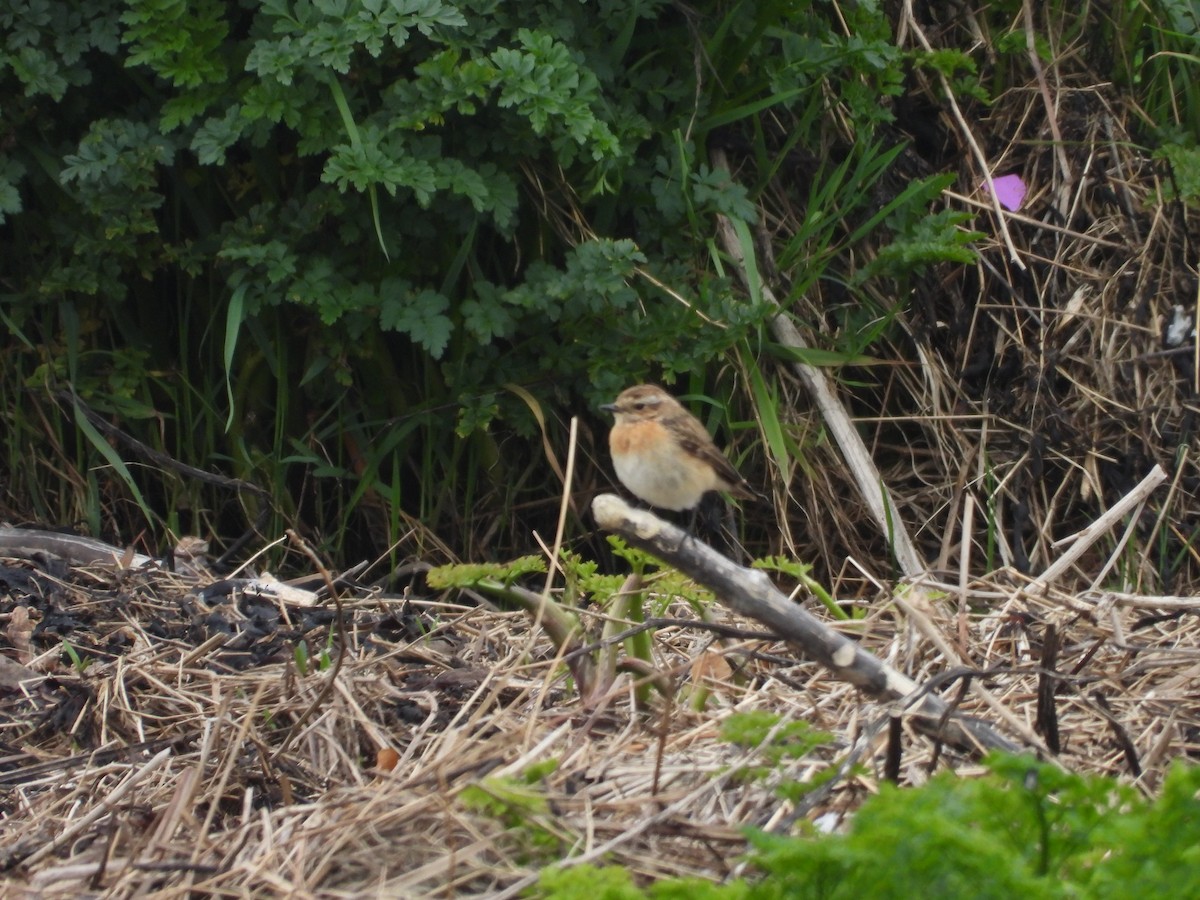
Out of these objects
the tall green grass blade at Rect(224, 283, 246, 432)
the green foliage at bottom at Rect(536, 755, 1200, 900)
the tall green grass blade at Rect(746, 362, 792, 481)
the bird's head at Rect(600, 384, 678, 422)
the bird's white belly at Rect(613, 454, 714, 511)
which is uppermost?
the tall green grass blade at Rect(224, 283, 246, 432)

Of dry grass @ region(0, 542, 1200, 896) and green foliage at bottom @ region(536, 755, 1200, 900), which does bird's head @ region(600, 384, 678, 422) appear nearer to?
dry grass @ region(0, 542, 1200, 896)

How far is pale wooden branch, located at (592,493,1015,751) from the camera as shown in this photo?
130 inches

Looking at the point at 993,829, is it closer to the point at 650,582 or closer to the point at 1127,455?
the point at 650,582

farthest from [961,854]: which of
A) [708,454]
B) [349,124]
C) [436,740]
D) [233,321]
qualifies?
[233,321]

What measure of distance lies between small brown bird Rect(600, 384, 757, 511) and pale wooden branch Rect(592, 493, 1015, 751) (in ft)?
5.80

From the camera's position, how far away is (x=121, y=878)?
9.96 ft

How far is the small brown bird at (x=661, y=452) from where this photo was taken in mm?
5195

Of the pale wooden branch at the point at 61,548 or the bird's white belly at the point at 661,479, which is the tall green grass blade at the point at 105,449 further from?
the bird's white belly at the point at 661,479

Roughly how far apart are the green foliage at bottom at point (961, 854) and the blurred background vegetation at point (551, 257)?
3307 mm

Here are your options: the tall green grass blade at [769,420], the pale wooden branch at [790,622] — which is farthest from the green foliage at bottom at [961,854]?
the tall green grass blade at [769,420]

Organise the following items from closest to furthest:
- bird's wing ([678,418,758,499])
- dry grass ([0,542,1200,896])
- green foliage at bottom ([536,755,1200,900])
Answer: green foliage at bottom ([536,755,1200,900]) → dry grass ([0,542,1200,896]) → bird's wing ([678,418,758,499])

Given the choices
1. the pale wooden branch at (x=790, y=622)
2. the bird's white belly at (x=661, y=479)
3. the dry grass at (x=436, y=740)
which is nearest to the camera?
the dry grass at (x=436, y=740)

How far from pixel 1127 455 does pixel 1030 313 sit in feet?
2.42

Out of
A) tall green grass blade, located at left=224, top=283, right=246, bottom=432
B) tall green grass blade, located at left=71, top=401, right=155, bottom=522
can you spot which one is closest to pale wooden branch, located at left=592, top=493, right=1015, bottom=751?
tall green grass blade, located at left=224, top=283, right=246, bottom=432
